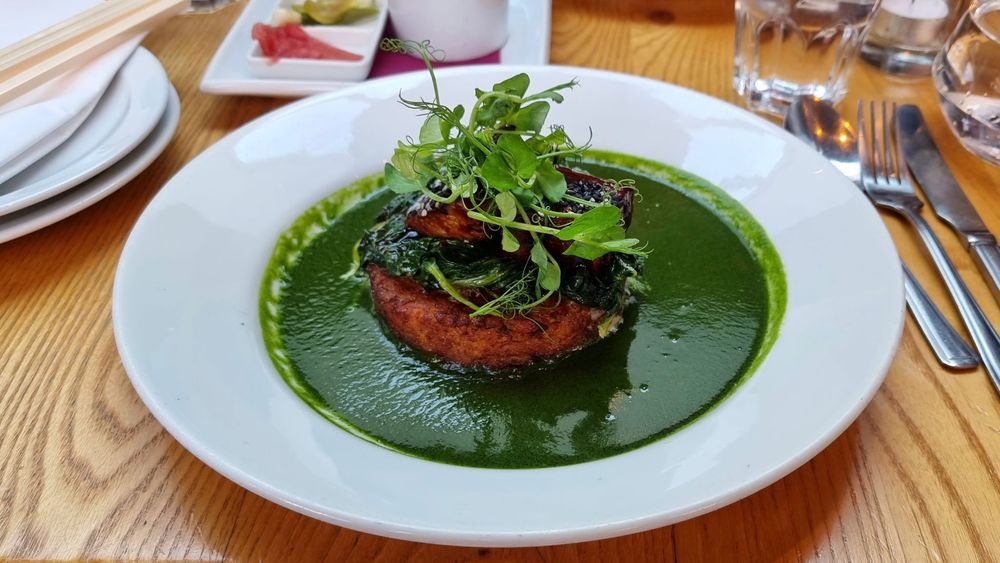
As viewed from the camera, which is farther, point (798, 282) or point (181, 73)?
point (181, 73)

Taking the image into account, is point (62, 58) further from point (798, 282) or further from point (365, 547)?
point (798, 282)

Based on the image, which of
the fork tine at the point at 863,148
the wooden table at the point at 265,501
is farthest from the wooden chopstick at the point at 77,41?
the fork tine at the point at 863,148

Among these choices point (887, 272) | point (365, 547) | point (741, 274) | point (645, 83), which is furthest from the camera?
point (645, 83)

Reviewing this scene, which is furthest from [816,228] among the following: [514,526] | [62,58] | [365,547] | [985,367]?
[62,58]

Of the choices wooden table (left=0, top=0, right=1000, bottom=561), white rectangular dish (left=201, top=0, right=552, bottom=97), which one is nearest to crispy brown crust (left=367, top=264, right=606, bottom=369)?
wooden table (left=0, top=0, right=1000, bottom=561)

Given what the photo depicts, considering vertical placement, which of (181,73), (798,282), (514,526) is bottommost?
(181,73)

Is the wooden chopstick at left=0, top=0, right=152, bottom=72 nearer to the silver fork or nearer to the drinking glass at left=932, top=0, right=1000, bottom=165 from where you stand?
the silver fork

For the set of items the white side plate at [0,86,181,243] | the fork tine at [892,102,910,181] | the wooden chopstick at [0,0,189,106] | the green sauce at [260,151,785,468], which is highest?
the wooden chopstick at [0,0,189,106]
